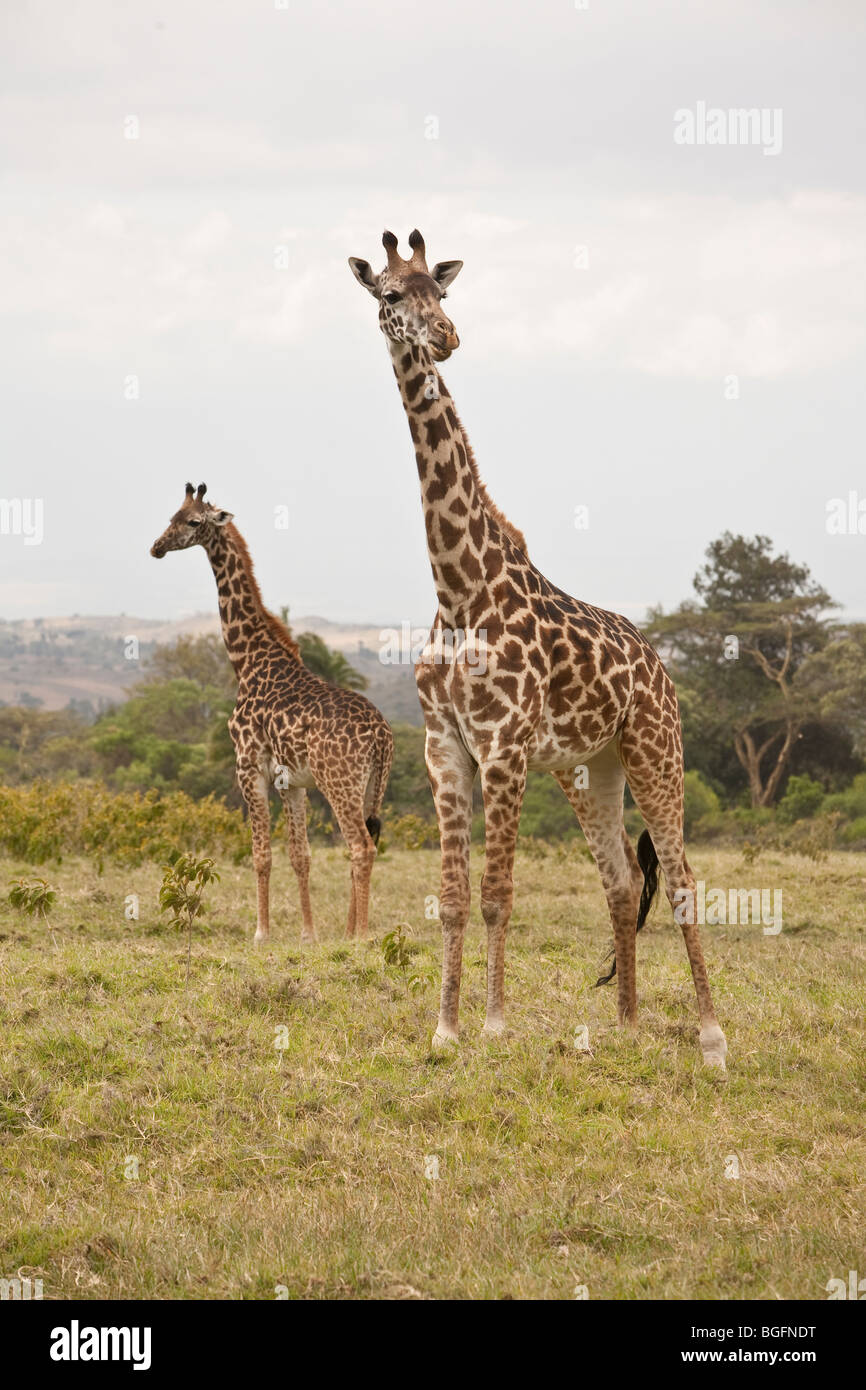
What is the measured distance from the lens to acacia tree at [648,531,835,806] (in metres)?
32.6

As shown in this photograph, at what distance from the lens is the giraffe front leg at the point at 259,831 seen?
10.7 m

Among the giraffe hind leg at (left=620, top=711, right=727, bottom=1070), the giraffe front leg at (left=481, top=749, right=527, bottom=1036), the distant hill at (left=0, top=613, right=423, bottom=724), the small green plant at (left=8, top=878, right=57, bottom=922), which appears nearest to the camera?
the giraffe front leg at (left=481, top=749, right=527, bottom=1036)

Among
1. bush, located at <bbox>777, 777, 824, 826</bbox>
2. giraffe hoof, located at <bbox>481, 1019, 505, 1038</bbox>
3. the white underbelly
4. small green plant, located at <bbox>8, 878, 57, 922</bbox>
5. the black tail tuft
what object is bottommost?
bush, located at <bbox>777, 777, 824, 826</bbox>

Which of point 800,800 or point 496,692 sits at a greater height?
point 496,692

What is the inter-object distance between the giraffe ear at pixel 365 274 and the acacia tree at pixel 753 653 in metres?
25.8

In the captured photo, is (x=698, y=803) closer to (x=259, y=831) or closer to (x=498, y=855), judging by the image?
(x=259, y=831)

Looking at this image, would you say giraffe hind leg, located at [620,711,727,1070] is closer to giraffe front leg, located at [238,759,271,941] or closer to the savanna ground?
the savanna ground

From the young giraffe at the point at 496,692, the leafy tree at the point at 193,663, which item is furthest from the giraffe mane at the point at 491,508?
the leafy tree at the point at 193,663

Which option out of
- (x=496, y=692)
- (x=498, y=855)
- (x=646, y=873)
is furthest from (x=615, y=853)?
(x=496, y=692)

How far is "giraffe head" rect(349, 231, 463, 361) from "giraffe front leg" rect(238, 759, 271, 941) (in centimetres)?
546

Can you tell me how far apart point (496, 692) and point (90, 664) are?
132 metres

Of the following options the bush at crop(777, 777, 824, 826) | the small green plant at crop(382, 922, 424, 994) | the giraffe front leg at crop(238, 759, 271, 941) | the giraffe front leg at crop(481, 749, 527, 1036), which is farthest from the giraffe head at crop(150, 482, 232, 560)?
the bush at crop(777, 777, 824, 826)

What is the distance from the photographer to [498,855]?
268 inches

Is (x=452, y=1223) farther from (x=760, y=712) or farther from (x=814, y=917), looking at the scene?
(x=760, y=712)
